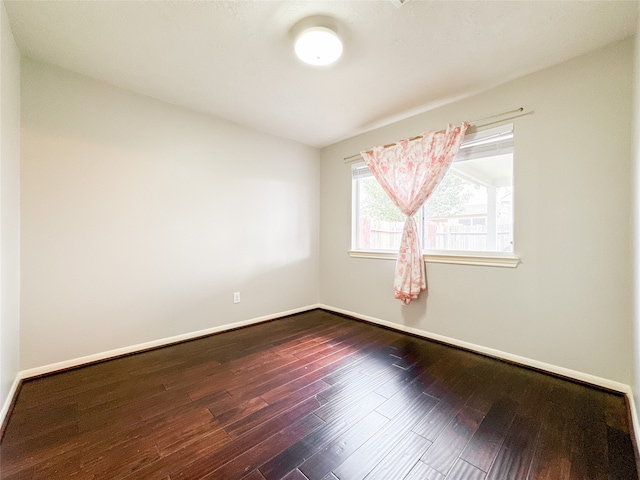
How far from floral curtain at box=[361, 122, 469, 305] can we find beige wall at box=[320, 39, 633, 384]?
0.21 metres

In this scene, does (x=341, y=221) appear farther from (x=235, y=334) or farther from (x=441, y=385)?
(x=441, y=385)

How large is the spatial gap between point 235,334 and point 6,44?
2.71 meters

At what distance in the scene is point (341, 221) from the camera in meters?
3.70

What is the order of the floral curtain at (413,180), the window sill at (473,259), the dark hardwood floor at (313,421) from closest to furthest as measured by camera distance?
the dark hardwood floor at (313,421)
the window sill at (473,259)
the floral curtain at (413,180)

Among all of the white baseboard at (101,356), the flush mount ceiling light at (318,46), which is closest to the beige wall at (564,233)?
the flush mount ceiling light at (318,46)

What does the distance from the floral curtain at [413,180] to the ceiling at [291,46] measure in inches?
16.0

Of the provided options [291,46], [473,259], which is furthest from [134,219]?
[473,259]

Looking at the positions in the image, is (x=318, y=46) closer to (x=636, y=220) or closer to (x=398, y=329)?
(x=636, y=220)

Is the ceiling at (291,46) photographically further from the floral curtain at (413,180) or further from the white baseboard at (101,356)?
the white baseboard at (101,356)

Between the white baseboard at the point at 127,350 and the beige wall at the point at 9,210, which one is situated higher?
the beige wall at the point at 9,210

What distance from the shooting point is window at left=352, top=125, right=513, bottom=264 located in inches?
93.7

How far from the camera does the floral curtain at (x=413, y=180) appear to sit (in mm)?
2596

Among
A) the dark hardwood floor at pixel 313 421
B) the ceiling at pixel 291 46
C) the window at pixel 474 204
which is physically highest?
the ceiling at pixel 291 46

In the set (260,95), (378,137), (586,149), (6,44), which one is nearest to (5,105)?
(6,44)
